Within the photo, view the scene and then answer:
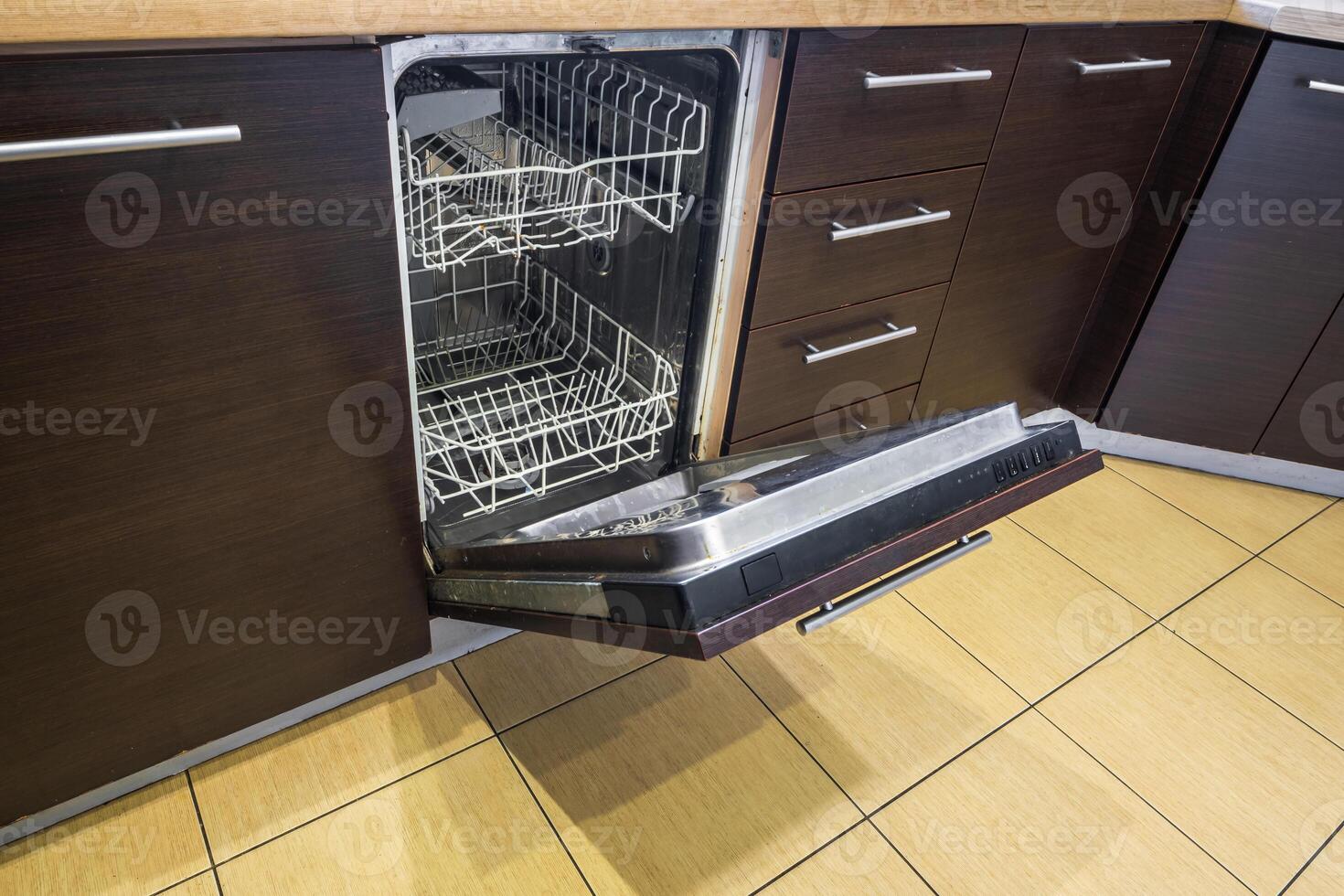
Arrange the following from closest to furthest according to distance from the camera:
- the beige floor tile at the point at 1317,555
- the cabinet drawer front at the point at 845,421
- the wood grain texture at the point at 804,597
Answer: the wood grain texture at the point at 804,597, the cabinet drawer front at the point at 845,421, the beige floor tile at the point at 1317,555

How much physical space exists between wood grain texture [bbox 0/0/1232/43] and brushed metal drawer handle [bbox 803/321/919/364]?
46 centimetres

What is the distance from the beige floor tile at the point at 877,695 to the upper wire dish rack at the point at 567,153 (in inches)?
27.9

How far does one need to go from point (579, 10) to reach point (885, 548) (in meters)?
0.59

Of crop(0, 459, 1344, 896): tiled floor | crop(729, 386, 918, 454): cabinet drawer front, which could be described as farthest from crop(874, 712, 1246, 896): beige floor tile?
crop(729, 386, 918, 454): cabinet drawer front

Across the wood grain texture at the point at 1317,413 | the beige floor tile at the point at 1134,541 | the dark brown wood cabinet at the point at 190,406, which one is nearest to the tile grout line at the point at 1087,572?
the beige floor tile at the point at 1134,541

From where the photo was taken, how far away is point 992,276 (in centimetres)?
151

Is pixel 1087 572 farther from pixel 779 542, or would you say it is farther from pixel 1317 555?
pixel 779 542

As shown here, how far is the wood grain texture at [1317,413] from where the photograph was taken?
166 centimetres

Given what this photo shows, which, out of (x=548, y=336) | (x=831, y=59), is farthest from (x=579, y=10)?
(x=548, y=336)

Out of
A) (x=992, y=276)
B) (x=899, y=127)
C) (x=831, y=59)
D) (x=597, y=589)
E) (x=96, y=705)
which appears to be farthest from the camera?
(x=992, y=276)

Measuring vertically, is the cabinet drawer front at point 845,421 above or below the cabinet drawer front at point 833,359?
below

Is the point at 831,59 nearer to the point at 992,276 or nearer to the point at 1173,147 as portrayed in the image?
the point at 992,276

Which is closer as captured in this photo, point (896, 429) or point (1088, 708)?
point (896, 429)

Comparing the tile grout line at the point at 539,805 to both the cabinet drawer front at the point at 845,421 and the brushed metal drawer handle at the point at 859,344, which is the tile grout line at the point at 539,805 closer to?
the cabinet drawer front at the point at 845,421
